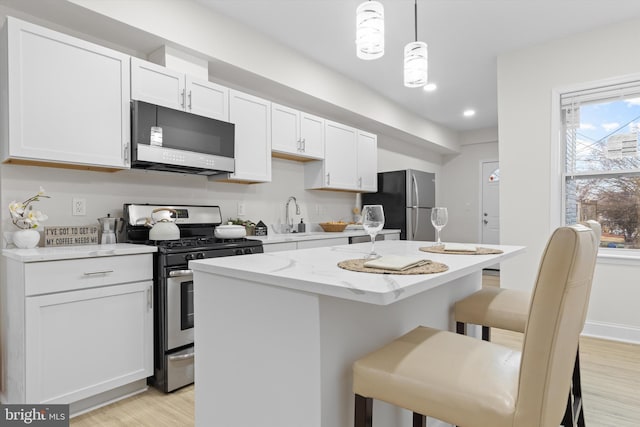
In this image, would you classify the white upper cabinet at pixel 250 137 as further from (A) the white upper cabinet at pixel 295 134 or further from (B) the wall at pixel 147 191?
(B) the wall at pixel 147 191

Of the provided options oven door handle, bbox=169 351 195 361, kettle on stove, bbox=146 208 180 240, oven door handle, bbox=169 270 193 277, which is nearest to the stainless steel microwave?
kettle on stove, bbox=146 208 180 240

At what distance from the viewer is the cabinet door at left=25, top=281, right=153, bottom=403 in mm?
1848

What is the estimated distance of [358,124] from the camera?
4.93 metres

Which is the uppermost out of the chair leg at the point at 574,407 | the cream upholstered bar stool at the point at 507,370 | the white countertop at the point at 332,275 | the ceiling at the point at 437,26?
the ceiling at the point at 437,26

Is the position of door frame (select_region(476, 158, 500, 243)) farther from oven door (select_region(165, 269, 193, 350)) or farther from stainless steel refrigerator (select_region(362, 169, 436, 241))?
oven door (select_region(165, 269, 193, 350))

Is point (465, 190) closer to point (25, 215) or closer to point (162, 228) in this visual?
point (162, 228)

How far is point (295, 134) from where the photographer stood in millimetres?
3674

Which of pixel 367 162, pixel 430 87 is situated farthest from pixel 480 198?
pixel 367 162

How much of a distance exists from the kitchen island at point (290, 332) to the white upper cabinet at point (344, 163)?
2.61 metres

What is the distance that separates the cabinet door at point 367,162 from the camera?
4.58m

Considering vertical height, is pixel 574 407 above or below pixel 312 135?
below

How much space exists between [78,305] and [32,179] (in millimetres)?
941

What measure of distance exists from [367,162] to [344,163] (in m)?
0.51

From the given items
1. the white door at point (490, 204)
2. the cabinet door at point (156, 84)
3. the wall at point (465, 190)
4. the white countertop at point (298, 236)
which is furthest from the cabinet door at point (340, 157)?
the white door at point (490, 204)
